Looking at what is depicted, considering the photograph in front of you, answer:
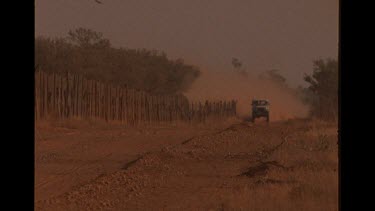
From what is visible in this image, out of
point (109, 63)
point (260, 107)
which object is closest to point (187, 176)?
point (260, 107)

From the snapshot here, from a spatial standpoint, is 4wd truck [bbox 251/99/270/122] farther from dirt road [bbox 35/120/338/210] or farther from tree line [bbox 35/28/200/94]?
dirt road [bbox 35/120/338/210]

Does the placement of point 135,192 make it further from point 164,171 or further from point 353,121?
point 353,121

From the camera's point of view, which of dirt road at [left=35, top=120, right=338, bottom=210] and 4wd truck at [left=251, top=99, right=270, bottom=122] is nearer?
dirt road at [left=35, top=120, right=338, bottom=210]

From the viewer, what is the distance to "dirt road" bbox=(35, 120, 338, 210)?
852 cm

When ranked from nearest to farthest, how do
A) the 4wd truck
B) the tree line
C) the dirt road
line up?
the dirt road < the 4wd truck < the tree line

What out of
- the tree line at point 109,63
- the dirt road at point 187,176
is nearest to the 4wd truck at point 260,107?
the tree line at point 109,63

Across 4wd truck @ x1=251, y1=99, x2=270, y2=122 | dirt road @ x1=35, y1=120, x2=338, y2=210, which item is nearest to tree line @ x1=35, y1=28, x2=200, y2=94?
4wd truck @ x1=251, y1=99, x2=270, y2=122

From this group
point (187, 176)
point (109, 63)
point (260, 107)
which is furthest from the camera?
point (109, 63)

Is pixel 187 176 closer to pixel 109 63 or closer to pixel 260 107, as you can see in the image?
pixel 260 107

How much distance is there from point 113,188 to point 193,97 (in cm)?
6713

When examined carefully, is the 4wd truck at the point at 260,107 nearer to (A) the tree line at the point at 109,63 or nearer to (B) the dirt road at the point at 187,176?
(A) the tree line at the point at 109,63

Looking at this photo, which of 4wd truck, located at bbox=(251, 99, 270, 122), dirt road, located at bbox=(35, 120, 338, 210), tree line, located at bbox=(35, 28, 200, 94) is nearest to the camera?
dirt road, located at bbox=(35, 120, 338, 210)

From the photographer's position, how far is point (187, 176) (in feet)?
37.9

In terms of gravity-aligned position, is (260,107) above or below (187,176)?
above
